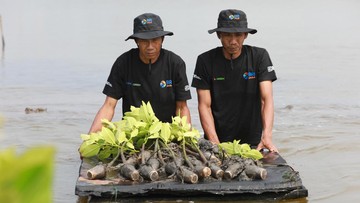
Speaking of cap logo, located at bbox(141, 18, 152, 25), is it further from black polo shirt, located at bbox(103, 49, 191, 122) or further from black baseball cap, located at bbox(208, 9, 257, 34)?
black baseball cap, located at bbox(208, 9, 257, 34)

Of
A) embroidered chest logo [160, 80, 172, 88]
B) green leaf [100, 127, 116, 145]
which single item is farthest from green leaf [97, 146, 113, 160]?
embroidered chest logo [160, 80, 172, 88]

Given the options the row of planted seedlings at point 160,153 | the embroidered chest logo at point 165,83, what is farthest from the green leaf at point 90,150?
the embroidered chest logo at point 165,83

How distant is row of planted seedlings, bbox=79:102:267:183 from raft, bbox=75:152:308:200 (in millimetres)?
62

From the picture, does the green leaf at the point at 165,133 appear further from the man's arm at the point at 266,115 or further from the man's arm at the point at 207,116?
the man's arm at the point at 266,115

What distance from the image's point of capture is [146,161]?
18.7 ft

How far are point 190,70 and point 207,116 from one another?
11052 mm

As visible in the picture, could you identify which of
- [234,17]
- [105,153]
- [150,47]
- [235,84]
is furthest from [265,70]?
[105,153]

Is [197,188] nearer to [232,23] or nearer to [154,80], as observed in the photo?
[154,80]

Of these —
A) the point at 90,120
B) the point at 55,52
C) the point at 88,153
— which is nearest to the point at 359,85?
the point at 90,120

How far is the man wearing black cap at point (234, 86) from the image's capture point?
6562 mm

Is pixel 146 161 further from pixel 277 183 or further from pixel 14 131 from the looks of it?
pixel 14 131

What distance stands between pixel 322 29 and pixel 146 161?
22.0 meters

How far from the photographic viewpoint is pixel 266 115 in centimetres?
648

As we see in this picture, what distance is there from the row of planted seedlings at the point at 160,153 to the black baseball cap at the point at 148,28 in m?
0.58
